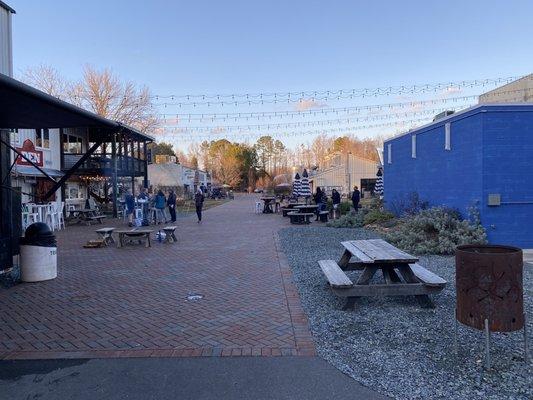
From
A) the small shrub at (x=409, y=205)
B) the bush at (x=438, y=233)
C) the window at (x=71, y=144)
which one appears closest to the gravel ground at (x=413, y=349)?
the bush at (x=438, y=233)

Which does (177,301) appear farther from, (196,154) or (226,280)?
(196,154)

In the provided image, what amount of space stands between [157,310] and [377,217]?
12746 millimetres

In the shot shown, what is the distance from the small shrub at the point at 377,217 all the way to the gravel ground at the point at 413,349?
10.1m

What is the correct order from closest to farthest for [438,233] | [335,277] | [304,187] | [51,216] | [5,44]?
1. [335,277]
2. [5,44]
3. [438,233]
4. [51,216]
5. [304,187]

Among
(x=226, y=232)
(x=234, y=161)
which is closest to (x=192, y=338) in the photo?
(x=226, y=232)

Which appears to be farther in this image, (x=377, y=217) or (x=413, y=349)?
(x=377, y=217)

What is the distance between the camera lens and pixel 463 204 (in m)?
11.5

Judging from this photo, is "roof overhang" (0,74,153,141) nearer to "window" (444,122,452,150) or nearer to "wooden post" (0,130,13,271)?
"wooden post" (0,130,13,271)

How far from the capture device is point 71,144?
26375 mm

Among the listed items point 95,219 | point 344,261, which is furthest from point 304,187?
point 344,261

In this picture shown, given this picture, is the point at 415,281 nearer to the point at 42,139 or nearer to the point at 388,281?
the point at 388,281

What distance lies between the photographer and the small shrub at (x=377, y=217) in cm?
1722

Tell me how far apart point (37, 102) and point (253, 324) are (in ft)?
12.9

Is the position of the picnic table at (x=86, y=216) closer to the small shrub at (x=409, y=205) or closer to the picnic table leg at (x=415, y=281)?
the small shrub at (x=409, y=205)
